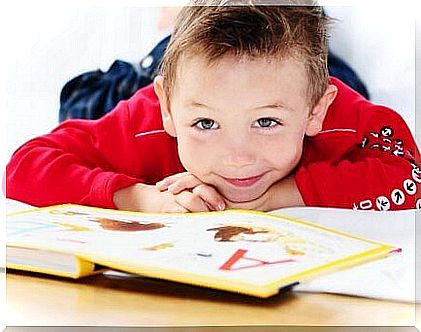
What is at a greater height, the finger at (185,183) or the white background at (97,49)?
the white background at (97,49)

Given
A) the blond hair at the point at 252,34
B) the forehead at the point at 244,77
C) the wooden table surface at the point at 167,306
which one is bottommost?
the wooden table surface at the point at 167,306

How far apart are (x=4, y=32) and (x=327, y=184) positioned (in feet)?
1.71

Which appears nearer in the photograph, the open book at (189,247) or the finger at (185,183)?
the open book at (189,247)

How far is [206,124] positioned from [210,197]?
0.11 meters

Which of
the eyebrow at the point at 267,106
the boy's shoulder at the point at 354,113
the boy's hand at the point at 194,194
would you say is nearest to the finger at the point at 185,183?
the boy's hand at the point at 194,194

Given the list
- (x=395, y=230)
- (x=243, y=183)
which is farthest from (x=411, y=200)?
(x=243, y=183)

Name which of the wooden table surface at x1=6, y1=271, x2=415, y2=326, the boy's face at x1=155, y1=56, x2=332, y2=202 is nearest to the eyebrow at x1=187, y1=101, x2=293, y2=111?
the boy's face at x1=155, y1=56, x2=332, y2=202

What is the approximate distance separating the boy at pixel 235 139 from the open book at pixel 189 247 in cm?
3

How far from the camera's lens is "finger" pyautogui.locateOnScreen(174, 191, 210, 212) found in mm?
1251

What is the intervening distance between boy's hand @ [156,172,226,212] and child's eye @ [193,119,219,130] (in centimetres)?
7

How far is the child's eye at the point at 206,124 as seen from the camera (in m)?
1.23

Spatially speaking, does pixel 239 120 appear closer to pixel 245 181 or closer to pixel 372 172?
pixel 245 181

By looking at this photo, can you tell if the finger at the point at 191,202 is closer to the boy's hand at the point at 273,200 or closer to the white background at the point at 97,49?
the boy's hand at the point at 273,200

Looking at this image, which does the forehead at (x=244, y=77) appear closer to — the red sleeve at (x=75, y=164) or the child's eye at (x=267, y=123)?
the child's eye at (x=267, y=123)
